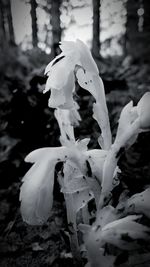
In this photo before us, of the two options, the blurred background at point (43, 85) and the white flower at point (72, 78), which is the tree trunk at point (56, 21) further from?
the white flower at point (72, 78)

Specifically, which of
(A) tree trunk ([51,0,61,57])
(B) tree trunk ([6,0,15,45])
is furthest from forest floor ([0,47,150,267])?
(B) tree trunk ([6,0,15,45])

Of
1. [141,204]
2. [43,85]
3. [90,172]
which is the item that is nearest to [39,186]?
[90,172]

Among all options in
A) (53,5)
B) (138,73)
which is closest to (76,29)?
(53,5)

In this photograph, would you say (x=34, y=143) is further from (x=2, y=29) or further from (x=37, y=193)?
(x=2, y=29)

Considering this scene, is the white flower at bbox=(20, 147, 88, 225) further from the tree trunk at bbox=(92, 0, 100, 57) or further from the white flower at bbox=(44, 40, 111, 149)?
the tree trunk at bbox=(92, 0, 100, 57)

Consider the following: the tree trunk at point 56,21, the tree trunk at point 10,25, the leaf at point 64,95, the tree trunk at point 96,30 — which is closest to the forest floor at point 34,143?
the tree trunk at point 56,21
